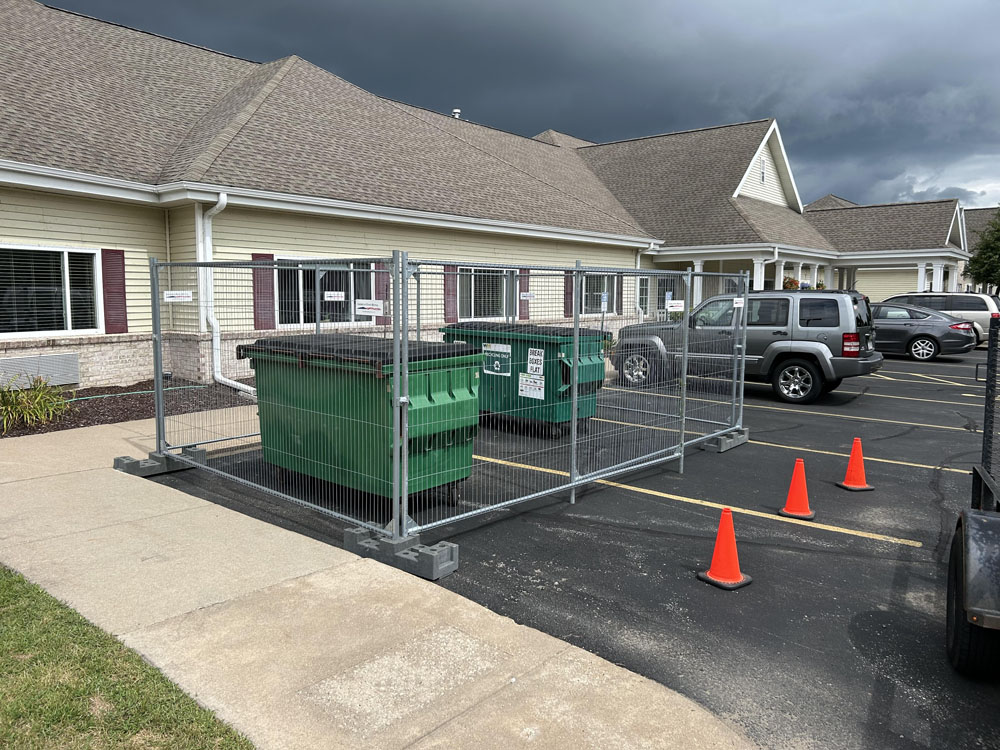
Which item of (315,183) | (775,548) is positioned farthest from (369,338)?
(315,183)

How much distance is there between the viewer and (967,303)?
24656 mm

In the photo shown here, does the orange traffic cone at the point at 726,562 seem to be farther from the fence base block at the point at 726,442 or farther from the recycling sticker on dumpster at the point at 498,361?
the fence base block at the point at 726,442

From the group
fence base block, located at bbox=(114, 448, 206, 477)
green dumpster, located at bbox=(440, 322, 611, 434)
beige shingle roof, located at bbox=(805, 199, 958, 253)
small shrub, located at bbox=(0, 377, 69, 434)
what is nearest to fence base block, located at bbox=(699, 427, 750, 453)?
green dumpster, located at bbox=(440, 322, 611, 434)

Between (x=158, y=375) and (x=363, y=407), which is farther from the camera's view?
(x=158, y=375)

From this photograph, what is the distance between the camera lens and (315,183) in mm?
14086

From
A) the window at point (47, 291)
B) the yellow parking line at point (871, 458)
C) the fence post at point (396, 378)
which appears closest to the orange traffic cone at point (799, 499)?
the yellow parking line at point (871, 458)

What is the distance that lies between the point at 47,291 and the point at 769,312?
12.6 meters

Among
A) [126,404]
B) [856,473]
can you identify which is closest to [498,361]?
[856,473]

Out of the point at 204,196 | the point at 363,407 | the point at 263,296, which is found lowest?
the point at 363,407

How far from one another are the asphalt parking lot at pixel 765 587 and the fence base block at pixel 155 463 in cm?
15

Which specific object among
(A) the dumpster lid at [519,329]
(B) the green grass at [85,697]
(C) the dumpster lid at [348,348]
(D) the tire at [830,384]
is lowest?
(B) the green grass at [85,697]

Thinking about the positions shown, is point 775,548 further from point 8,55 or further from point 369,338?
point 8,55

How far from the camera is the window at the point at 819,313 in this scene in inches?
503

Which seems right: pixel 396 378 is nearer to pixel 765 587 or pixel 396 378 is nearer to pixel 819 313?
pixel 765 587
